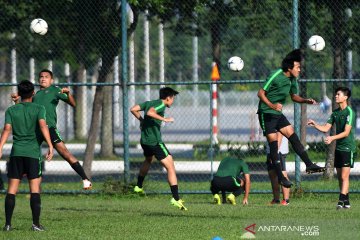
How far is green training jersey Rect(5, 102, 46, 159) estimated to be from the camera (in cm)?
1270

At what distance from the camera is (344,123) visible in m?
15.0

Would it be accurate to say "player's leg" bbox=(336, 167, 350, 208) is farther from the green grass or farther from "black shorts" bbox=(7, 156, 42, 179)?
"black shorts" bbox=(7, 156, 42, 179)

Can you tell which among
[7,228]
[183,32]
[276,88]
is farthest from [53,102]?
[183,32]

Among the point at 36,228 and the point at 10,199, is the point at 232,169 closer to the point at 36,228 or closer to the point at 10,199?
the point at 36,228

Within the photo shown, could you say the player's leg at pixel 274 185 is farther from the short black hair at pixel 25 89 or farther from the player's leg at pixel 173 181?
the short black hair at pixel 25 89

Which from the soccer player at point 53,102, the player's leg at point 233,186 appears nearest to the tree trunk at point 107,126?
the player's leg at point 233,186

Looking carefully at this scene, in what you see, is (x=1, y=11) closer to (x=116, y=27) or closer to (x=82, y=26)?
(x=82, y=26)

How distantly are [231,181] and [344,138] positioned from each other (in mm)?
2200

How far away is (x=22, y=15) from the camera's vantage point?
22250 mm

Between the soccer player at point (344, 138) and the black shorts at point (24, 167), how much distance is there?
4439 mm

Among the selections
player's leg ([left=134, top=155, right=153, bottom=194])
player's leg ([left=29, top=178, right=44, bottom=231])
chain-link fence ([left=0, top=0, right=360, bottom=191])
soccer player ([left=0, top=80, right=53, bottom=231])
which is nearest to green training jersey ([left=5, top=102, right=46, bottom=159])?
soccer player ([left=0, top=80, right=53, bottom=231])

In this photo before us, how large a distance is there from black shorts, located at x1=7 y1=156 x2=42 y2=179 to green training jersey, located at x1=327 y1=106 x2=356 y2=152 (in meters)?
4.56

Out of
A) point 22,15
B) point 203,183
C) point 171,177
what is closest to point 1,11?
point 22,15

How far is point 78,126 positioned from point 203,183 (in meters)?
20.1
